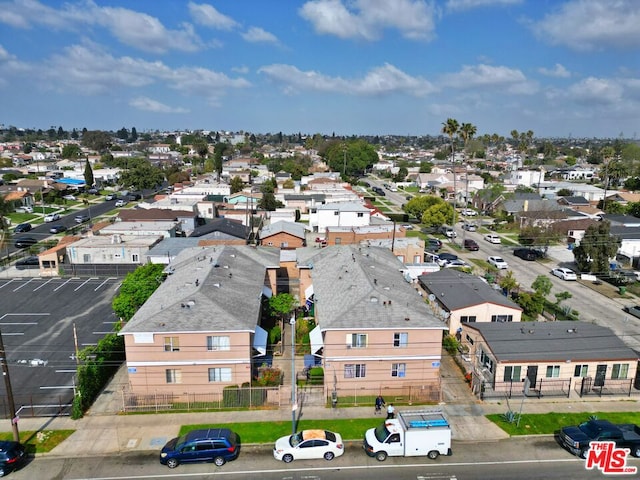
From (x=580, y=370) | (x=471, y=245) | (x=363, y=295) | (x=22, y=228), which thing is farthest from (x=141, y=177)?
(x=580, y=370)

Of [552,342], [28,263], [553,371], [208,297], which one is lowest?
[553,371]

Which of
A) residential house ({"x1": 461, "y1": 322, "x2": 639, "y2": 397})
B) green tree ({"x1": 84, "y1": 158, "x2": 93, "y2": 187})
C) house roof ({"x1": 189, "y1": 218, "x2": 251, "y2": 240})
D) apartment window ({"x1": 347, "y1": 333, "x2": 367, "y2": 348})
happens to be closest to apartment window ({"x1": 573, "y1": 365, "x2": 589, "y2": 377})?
residential house ({"x1": 461, "y1": 322, "x2": 639, "y2": 397})

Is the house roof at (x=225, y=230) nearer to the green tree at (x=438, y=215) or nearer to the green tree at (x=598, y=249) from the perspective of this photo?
the green tree at (x=438, y=215)

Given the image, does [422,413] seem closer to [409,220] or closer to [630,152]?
[409,220]

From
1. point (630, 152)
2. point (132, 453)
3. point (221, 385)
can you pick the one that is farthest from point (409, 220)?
point (630, 152)

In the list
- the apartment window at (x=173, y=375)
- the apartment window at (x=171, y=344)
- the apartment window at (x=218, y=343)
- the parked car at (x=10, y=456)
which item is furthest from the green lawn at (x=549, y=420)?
the parked car at (x=10, y=456)

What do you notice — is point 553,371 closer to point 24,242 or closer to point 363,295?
point 363,295
